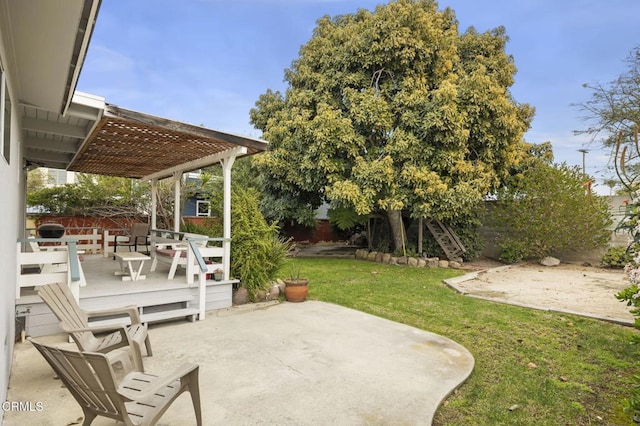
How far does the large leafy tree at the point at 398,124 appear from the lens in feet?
35.3

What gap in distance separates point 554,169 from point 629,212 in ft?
31.1

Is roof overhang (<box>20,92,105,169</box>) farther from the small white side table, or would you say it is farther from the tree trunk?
the tree trunk

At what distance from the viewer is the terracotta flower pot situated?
6.89 metres

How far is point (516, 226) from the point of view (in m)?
12.1

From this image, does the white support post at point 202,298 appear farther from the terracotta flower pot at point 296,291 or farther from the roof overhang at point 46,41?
the roof overhang at point 46,41

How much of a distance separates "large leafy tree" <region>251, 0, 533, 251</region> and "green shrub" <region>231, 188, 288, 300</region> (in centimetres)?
408

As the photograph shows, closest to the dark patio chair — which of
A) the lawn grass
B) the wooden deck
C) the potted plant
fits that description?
the wooden deck

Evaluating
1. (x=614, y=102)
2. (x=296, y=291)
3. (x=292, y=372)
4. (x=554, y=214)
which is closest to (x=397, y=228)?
(x=554, y=214)

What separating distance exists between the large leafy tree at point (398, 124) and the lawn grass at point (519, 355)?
11.6ft

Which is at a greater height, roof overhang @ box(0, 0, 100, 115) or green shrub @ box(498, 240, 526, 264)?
roof overhang @ box(0, 0, 100, 115)

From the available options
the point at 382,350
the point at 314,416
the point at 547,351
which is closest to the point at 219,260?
the point at 382,350

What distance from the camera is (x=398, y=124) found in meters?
11.5

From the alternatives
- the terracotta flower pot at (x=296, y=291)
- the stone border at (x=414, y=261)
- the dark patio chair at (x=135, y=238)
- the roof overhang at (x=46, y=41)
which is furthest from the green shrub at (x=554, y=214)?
the roof overhang at (x=46, y=41)

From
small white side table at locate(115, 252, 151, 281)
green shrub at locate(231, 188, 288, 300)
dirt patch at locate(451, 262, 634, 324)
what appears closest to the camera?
small white side table at locate(115, 252, 151, 281)
